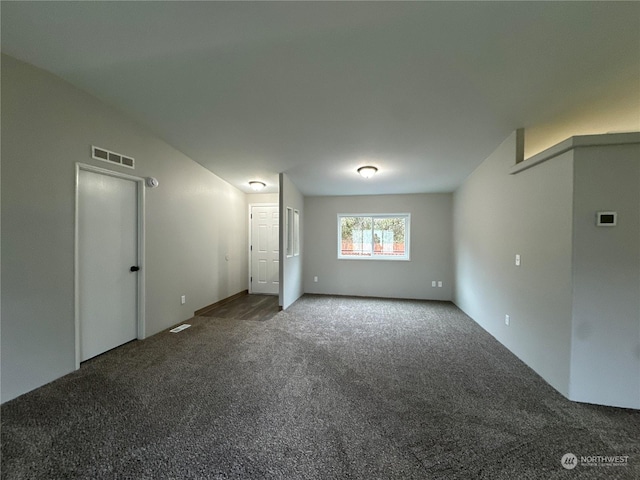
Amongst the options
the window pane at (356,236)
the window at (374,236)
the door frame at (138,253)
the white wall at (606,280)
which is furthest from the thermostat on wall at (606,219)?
the door frame at (138,253)

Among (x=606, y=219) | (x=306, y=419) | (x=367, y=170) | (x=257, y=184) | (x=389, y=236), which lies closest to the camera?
(x=306, y=419)

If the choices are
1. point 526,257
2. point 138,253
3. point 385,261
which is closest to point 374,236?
point 385,261

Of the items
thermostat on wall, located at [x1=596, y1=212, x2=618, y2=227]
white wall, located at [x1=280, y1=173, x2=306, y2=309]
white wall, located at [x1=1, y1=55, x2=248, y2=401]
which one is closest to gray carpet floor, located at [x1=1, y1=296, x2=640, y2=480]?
white wall, located at [x1=1, y1=55, x2=248, y2=401]

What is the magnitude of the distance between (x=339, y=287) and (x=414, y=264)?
71.9 inches

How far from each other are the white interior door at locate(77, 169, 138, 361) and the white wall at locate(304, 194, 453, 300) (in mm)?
3658

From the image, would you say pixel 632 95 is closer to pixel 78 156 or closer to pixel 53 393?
pixel 78 156

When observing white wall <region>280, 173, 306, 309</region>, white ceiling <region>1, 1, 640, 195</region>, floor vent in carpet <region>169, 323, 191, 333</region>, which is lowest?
floor vent in carpet <region>169, 323, 191, 333</region>

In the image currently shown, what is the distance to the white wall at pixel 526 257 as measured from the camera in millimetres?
2145

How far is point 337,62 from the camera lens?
2.02 metres

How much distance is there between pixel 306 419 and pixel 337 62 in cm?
276

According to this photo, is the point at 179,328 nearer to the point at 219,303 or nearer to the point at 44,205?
the point at 219,303

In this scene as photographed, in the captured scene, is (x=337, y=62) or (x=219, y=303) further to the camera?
(x=219, y=303)

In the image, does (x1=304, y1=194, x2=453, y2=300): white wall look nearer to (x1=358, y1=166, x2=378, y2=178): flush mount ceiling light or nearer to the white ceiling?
(x1=358, y1=166, x2=378, y2=178): flush mount ceiling light

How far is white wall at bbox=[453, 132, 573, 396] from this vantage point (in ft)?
7.04
